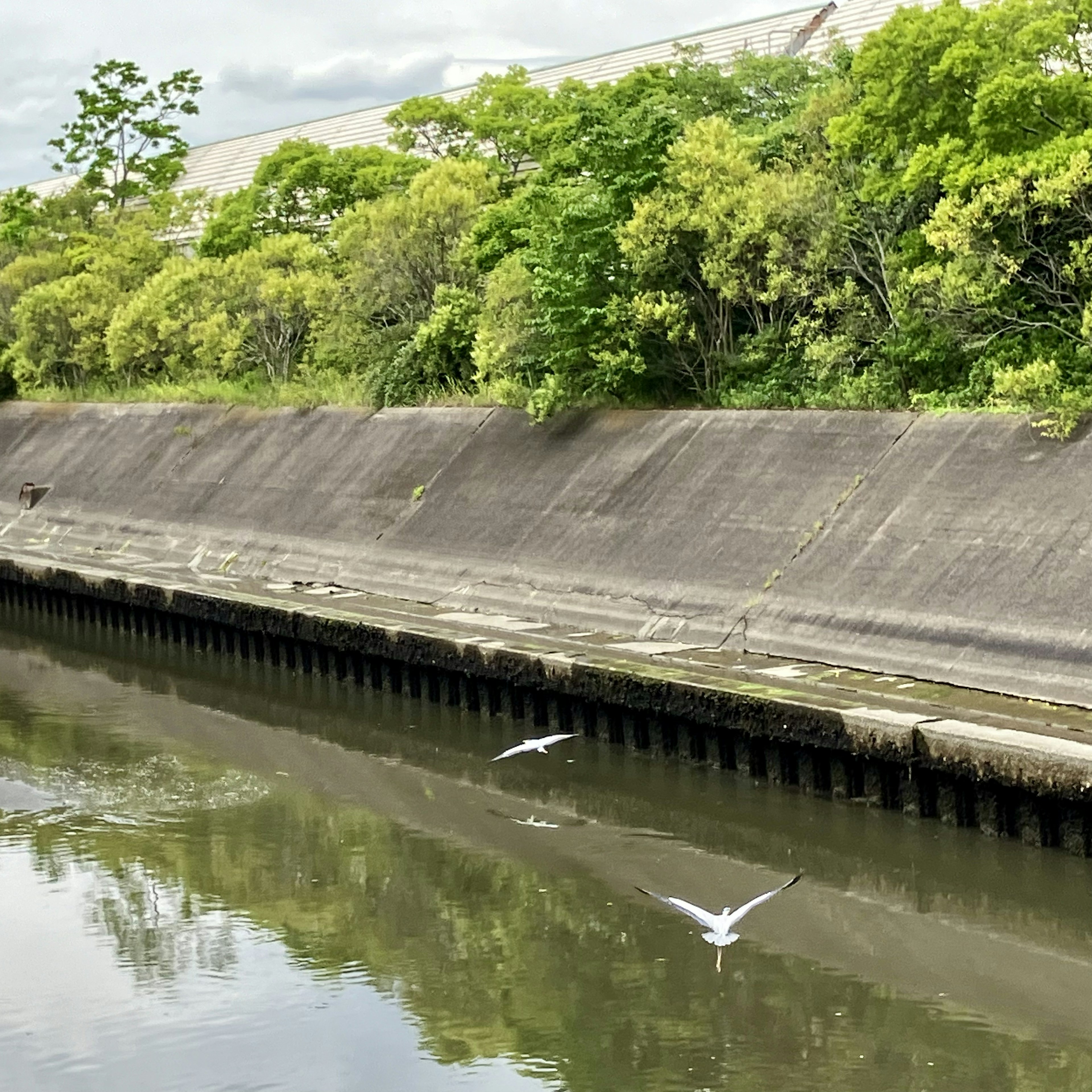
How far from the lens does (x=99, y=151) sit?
45.5 m

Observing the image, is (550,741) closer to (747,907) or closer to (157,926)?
(157,926)

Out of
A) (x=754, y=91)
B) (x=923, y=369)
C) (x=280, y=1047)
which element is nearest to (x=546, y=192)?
(x=754, y=91)

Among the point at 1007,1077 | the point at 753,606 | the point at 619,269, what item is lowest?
the point at 1007,1077

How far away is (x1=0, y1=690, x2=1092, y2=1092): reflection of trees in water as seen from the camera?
8531mm

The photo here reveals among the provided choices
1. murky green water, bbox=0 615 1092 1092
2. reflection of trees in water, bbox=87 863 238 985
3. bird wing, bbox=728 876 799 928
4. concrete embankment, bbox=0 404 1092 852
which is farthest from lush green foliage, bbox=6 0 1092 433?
reflection of trees in water, bbox=87 863 238 985

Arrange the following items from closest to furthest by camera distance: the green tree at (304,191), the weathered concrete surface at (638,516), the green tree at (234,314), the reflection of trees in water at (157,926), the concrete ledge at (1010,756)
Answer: the reflection of trees in water at (157,926) → the concrete ledge at (1010,756) → the weathered concrete surface at (638,516) → the green tree at (234,314) → the green tree at (304,191)

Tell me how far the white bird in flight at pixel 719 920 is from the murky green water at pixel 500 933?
127mm

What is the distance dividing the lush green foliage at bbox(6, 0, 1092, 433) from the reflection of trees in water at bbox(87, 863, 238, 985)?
9070 millimetres

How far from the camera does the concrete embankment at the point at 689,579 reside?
1267 centimetres

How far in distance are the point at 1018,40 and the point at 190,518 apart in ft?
45.7

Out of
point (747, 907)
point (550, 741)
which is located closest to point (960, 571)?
point (550, 741)

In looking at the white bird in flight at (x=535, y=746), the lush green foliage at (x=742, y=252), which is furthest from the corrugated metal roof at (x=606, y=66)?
the white bird in flight at (x=535, y=746)

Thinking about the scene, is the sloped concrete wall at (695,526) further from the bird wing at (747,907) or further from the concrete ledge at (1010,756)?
the bird wing at (747,907)

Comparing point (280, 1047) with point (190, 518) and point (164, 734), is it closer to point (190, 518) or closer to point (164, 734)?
point (164, 734)
